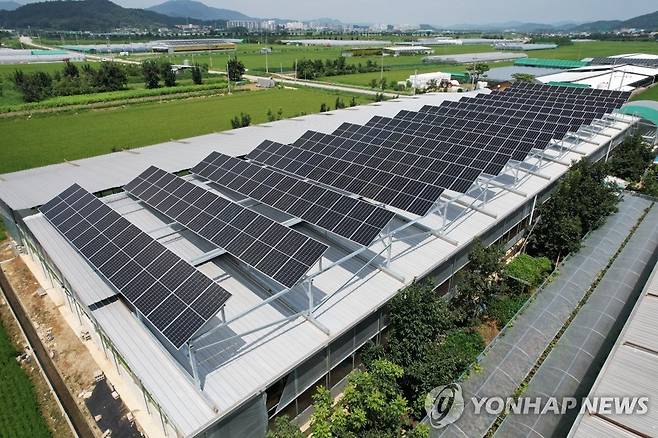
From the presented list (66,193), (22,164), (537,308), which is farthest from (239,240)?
(22,164)

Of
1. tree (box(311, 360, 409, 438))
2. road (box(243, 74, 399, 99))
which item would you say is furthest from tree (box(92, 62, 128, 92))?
tree (box(311, 360, 409, 438))

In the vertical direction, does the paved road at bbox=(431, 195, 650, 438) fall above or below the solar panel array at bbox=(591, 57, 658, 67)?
below

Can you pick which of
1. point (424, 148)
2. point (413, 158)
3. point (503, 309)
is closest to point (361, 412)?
point (503, 309)

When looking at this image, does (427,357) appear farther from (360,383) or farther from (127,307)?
(127,307)

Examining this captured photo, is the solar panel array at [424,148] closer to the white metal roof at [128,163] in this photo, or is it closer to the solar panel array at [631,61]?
the white metal roof at [128,163]

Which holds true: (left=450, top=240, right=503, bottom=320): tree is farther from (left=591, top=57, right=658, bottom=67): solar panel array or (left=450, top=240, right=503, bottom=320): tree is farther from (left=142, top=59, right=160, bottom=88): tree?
(left=591, top=57, right=658, bottom=67): solar panel array

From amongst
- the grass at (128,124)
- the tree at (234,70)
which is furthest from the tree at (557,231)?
the tree at (234,70)
